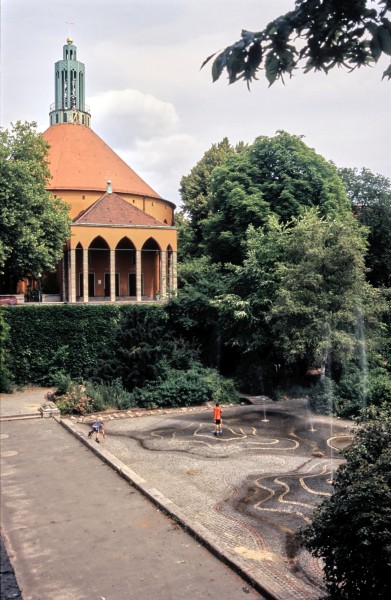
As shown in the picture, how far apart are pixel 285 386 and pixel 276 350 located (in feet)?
7.45

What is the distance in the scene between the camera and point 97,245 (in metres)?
42.6

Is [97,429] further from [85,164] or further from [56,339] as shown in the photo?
[85,164]

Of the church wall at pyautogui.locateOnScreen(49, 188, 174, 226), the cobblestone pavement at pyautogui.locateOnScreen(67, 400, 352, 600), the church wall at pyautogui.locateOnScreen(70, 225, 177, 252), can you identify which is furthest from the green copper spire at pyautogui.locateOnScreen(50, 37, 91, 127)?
the cobblestone pavement at pyautogui.locateOnScreen(67, 400, 352, 600)

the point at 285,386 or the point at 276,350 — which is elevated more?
the point at 276,350

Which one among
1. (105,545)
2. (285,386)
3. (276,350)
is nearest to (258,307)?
(276,350)

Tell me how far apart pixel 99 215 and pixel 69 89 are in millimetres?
18213

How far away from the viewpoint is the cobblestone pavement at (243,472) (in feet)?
32.5

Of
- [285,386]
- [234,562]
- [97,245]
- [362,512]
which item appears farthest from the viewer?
[97,245]

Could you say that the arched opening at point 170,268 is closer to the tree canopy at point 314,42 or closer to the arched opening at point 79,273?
the arched opening at point 79,273

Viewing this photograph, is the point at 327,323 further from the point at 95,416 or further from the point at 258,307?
the point at 95,416

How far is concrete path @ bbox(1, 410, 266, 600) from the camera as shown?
8.74 meters

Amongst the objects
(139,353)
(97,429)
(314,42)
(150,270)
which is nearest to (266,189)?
(139,353)

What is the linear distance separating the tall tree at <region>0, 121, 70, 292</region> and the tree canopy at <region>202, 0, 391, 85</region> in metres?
26.6

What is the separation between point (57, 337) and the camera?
1147 inches
